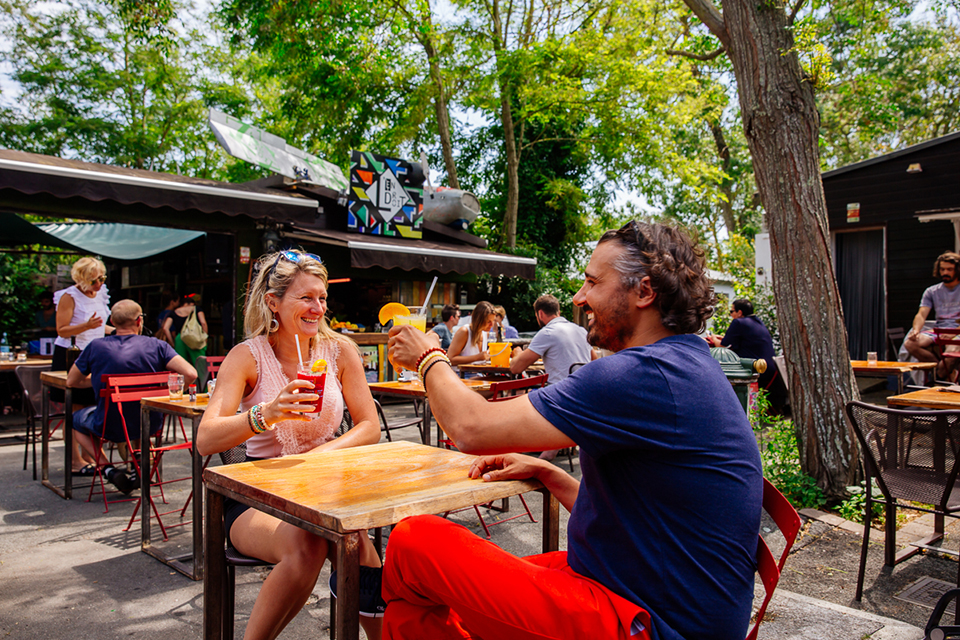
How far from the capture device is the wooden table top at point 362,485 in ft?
4.84

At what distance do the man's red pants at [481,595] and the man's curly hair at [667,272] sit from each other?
617 mm

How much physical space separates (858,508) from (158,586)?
3.99 meters

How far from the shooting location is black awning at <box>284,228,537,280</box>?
9070 mm

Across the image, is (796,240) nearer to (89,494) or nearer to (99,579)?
(99,579)

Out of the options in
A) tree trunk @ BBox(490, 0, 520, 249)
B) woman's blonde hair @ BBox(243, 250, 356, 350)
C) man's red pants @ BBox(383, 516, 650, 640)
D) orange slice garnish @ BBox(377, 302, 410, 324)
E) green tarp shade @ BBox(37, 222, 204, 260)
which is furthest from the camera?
tree trunk @ BBox(490, 0, 520, 249)

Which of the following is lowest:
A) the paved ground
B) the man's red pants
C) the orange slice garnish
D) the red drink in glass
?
the paved ground

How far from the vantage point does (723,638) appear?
1271mm

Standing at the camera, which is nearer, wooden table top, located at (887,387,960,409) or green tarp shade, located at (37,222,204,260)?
wooden table top, located at (887,387,960,409)

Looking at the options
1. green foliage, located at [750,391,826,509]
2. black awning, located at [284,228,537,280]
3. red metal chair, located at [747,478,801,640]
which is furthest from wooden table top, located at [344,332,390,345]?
red metal chair, located at [747,478,801,640]

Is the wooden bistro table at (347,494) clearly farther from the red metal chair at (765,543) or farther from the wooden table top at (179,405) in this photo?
the wooden table top at (179,405)

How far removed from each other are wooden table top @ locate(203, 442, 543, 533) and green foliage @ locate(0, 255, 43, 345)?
1037 cm

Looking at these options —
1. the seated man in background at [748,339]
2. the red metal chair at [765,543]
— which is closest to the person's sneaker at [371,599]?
the red metal chair at [765,543]

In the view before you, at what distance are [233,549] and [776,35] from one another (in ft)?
14.2

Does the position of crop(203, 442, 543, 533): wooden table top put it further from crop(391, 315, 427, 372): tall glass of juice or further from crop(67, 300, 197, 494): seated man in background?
crop(67, 300, 197, 494): seated man in background
